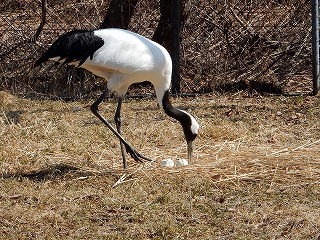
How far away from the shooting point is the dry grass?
4676 mm

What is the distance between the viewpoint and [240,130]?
23.4ft

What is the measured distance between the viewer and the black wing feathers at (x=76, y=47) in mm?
5902

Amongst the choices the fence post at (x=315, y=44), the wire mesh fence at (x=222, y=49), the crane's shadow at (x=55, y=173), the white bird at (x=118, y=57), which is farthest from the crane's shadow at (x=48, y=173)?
the fence post at (x=315, y=44)

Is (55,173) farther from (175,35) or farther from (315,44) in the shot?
(315,44)

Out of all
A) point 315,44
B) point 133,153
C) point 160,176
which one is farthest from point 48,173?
point 315,44

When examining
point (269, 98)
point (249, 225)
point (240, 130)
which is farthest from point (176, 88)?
point (249, 225)

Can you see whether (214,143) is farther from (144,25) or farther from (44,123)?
(144,25)

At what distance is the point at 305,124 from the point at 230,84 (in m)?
1.61

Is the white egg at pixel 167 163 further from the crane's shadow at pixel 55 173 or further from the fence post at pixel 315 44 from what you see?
the fence post at pixel 315 44

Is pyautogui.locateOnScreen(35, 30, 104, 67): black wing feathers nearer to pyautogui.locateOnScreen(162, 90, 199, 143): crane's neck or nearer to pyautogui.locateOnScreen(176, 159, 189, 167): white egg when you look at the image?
pyautogui.locateOnScreen(162, 90, 199, 143): crane's neck

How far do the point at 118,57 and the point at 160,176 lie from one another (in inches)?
39.4


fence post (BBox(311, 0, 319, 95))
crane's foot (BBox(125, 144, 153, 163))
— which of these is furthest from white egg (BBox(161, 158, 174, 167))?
fence post (BBox(311, 0, 319, 95))

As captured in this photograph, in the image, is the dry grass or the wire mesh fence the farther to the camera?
the wire mesh fence

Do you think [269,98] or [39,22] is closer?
[269,98]
